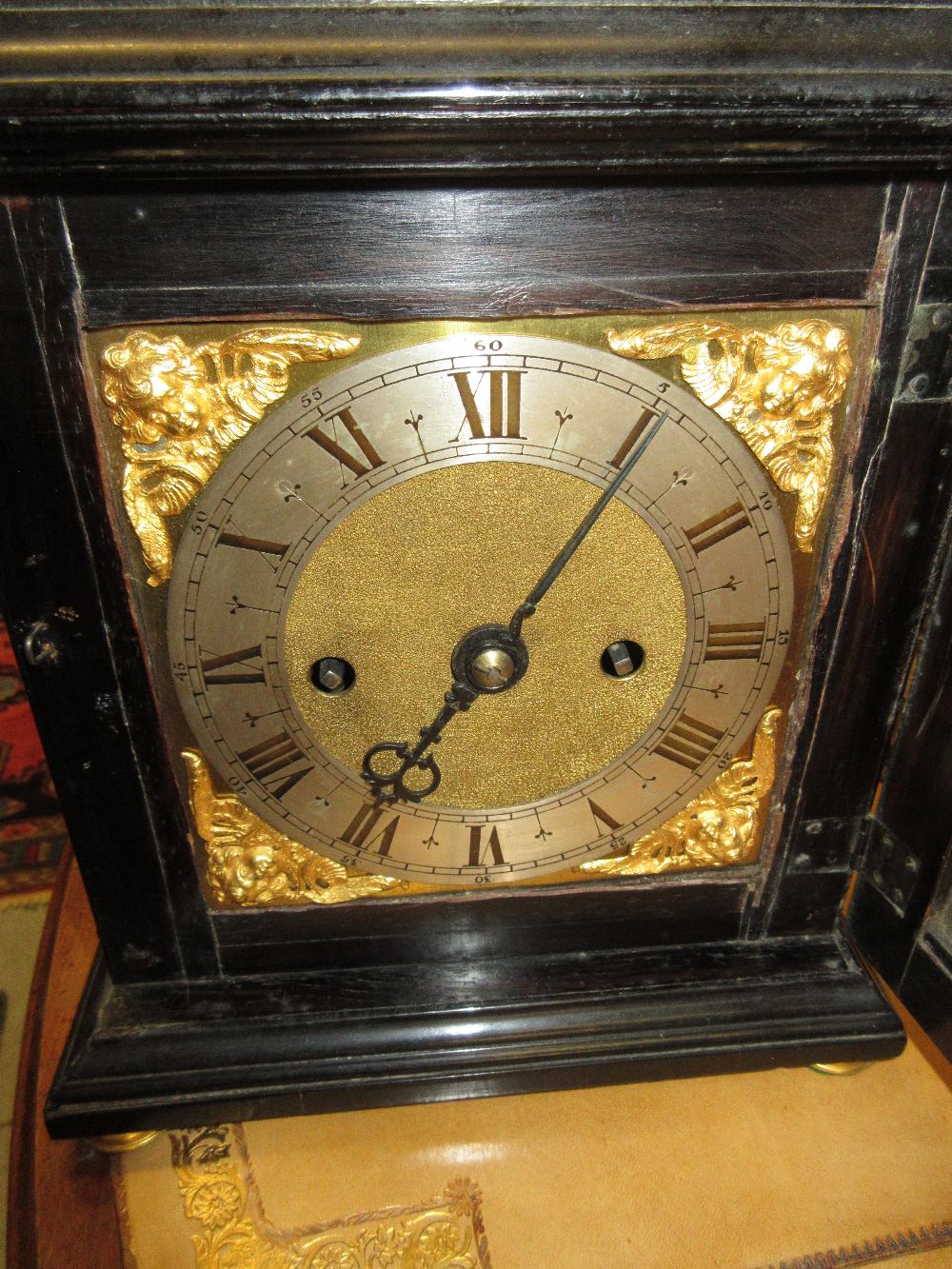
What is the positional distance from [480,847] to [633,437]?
0.50 meters

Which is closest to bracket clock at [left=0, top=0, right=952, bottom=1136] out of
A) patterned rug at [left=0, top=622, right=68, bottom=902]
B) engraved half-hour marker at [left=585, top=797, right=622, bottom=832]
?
engraved half-hour marker at [left=585, top=797, right=622, bottom=832]

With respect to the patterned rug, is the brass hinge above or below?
above

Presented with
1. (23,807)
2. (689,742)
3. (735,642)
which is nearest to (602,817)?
(689,742)

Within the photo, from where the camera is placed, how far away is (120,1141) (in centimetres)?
111

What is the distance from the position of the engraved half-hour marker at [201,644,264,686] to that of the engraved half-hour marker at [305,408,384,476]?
21 centimetres

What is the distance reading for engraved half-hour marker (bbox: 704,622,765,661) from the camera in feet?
3.15

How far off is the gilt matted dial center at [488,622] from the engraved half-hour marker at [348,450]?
1.2 inches

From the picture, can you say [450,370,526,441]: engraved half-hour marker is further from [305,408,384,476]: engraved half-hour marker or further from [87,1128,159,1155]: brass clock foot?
[87,1128,159,1155]: brass clock foot

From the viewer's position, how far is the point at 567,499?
0.89 metres

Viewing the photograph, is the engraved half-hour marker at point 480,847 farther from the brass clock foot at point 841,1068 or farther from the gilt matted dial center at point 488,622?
the brass clock foot at point 841,1068

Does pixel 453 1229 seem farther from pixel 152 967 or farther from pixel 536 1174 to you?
pixel 152 967

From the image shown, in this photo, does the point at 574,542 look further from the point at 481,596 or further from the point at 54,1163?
the point at 54,1163

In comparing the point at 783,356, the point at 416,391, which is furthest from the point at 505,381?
the point at 783,356

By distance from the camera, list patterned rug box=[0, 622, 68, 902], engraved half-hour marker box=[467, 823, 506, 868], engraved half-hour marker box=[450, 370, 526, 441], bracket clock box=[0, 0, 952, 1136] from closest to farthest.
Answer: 1. bracket clock box=[0, 0, 952, 1136]
2. engraved half-hour marker box=[450, 370, 526, 441]
3. engraved half-hour marker box=[467, 823, 506, 868]
4. patterned rug box=[0, 622, 68, 902]
